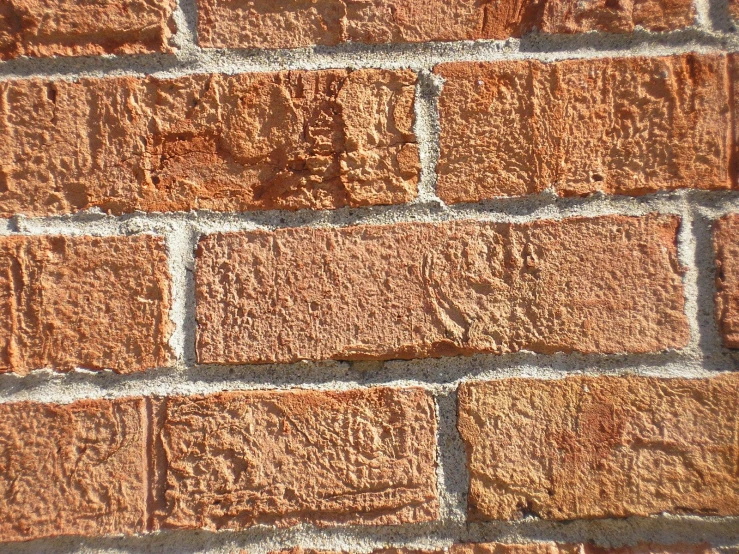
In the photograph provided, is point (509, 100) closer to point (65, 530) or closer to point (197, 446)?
point (197, 446)

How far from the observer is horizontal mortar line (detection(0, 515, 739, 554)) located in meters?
0.44

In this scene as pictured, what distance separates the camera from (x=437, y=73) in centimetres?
44

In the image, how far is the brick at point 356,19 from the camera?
45 centimetres

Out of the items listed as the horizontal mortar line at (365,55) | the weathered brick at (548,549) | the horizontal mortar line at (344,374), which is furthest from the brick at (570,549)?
the horizontal mortar line at (365,55)

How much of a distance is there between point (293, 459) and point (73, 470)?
16 centimetres

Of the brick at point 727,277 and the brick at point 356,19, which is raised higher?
the brick at point 356,19

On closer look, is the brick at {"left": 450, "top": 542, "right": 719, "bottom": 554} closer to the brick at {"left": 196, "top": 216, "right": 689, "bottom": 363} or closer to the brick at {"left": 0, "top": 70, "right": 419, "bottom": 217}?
the brick at {"left": 196, "top": 216, "right": 689, "bottom": 363}

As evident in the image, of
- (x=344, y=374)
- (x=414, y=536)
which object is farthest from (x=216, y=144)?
(x=414, y=536)

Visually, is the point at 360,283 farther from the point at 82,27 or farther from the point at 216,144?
the point at 82,27

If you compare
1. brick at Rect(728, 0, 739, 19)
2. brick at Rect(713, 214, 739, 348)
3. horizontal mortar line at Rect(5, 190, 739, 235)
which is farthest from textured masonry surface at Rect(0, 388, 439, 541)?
brick at Rect(728, 0, 739, 19)

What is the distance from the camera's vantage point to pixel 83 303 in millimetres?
439

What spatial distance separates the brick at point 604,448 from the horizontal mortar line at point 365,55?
25 centimetres

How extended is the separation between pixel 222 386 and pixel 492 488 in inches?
8.3

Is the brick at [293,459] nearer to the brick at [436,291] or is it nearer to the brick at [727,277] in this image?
the brick at [436,291]
